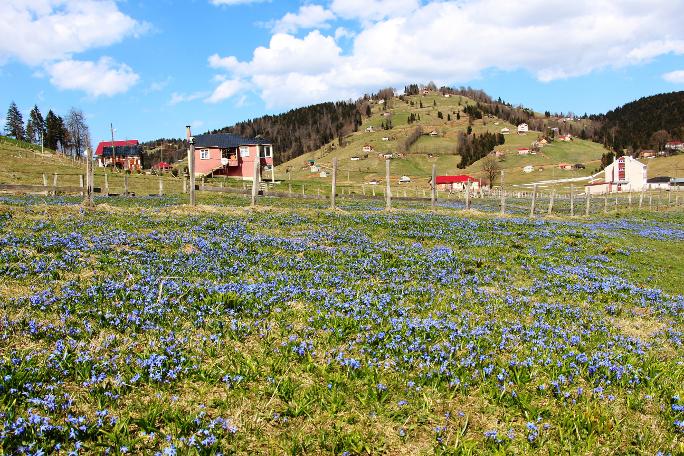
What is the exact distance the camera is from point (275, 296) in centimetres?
900

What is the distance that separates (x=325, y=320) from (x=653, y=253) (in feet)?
64.6

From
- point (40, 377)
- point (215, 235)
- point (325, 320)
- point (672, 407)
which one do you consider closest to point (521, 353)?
point (672, 407)

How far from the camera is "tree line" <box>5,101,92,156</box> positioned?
150000 mm

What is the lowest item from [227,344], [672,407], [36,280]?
[672,407]

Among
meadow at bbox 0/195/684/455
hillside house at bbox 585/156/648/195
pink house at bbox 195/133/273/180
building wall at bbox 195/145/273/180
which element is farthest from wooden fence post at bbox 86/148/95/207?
hillside house at bbox 585/156/648/195

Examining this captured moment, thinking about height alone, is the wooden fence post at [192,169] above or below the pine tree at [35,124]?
below

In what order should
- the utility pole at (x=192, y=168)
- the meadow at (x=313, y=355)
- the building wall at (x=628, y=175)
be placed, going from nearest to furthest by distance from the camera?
the meadow at (x=313, y=355) → the utility pole at (x=192, y=168) → the building wall at (x=628, y=175)

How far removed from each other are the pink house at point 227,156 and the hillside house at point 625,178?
11787 cm

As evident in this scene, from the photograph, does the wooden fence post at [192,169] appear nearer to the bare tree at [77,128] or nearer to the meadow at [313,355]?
the meadow at [313,355]

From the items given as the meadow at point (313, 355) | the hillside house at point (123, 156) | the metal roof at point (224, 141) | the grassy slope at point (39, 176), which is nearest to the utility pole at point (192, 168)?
the meadow at point (313, 355)

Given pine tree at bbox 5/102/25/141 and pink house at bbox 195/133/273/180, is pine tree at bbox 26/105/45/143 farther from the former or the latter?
pink house at bbox 195/133/273/180

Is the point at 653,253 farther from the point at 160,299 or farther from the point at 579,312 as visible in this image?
the point at 160,299

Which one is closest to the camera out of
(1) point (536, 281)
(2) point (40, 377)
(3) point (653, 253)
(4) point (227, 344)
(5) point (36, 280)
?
(2) point (40, 377)

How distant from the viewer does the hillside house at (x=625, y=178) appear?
154m
